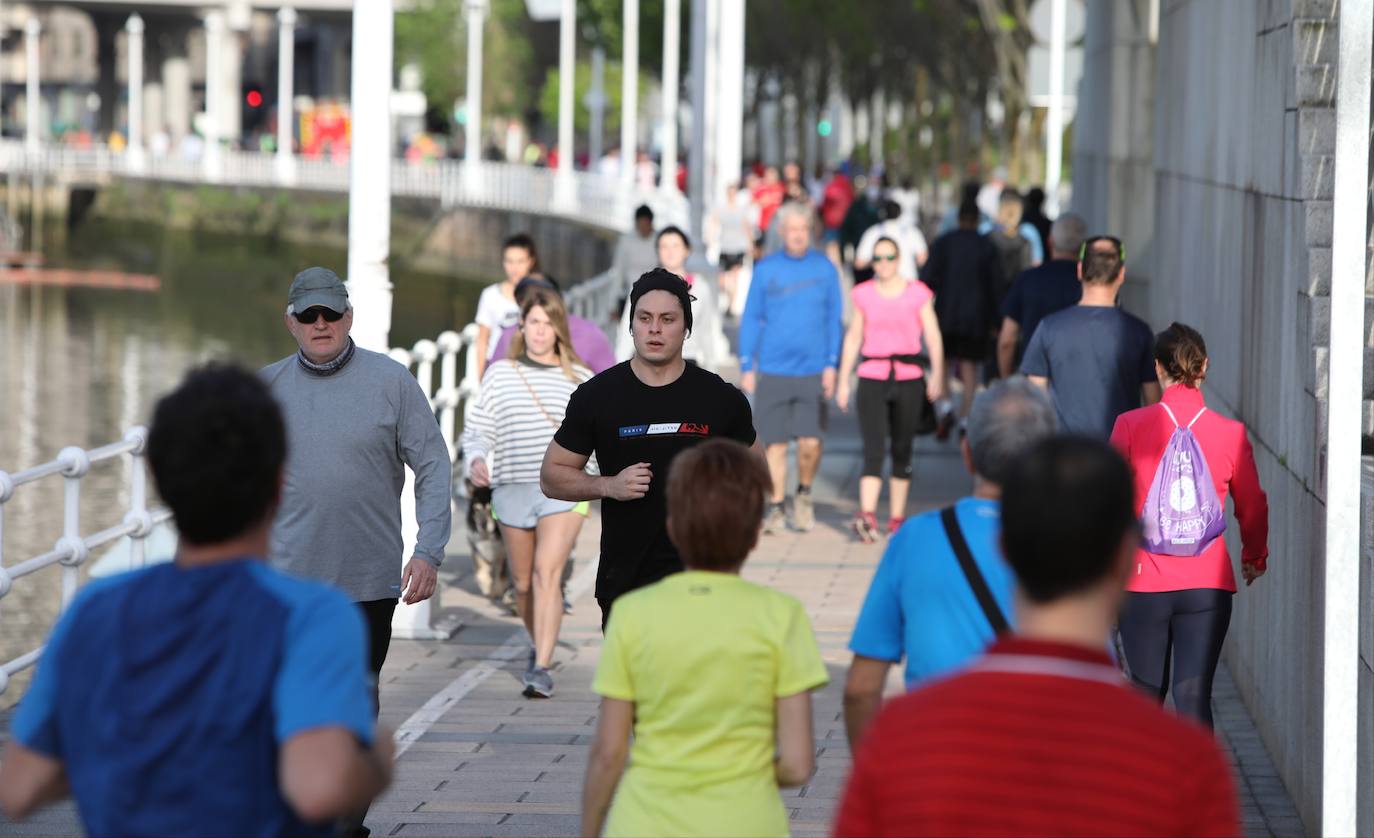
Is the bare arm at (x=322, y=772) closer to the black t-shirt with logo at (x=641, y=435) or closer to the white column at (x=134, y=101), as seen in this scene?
the black t-shirt with logo at (x=641, y=435)

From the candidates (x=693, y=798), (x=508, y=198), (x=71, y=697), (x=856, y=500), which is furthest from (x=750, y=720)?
(x=508, y=198)

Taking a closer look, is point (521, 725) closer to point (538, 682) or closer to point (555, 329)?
point (538, 682)

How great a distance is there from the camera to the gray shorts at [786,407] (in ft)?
44.3

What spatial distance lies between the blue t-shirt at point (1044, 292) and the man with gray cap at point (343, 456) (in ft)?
19.2

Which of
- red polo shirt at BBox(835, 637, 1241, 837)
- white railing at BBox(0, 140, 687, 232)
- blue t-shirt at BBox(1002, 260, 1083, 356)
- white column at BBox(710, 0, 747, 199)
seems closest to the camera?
red polo shirt at BBox(835, 637, 1241, 837)

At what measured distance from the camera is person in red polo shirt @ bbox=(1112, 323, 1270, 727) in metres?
6.75

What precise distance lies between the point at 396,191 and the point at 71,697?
68.6 metres

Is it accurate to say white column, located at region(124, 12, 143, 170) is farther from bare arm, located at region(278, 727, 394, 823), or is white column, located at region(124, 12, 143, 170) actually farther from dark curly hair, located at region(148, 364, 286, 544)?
bare arm, located at region(278, 727, 394, 823)

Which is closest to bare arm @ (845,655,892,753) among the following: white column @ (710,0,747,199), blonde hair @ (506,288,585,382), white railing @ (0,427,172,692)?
white railing @ (0,427,172,692)

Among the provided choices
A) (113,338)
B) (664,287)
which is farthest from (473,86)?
(664,287)

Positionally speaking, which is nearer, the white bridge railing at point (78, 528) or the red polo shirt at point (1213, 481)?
the red polo shirt at point (1213, 481)

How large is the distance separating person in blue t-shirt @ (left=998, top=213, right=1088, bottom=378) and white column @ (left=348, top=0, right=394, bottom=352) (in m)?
3.30

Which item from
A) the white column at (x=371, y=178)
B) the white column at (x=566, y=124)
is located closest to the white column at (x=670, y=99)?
the white column at (x=566, y=124)

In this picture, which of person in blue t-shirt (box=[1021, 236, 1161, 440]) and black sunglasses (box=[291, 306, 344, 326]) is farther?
person in blue t-shirt (box=[1021, 236, 1161, 440])
